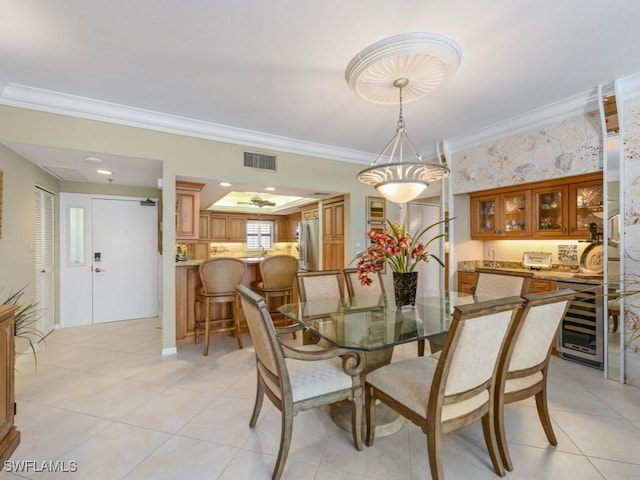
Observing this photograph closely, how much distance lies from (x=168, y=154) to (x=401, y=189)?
2.56 m

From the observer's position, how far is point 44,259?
386cm

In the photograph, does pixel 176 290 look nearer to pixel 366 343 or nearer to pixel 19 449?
pixel 19 449

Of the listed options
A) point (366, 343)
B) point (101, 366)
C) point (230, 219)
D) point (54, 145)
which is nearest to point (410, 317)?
point (366, 343)

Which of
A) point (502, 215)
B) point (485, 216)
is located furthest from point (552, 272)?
point (485, 216)

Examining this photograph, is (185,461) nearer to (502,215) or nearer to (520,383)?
(520,383)

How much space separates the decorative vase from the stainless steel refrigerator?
3591mm

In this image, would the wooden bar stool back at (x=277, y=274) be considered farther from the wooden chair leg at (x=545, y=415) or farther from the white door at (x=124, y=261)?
the wooden chair leg at (x=545, y=415)

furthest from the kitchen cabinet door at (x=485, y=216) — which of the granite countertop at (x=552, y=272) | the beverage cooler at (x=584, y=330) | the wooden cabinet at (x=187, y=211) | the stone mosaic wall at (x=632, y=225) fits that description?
the wooden cabinet at (x=187, y=211)

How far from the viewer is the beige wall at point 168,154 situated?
272cm

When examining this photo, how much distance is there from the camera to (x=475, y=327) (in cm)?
129

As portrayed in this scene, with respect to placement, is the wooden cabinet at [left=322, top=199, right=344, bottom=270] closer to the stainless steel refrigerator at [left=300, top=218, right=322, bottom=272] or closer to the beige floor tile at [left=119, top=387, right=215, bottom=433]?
the stainless steel refrigerator at [left=300, top=218, right=322, bottom=272]

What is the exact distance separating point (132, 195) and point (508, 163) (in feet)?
17.8

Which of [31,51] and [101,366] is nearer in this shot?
[31,51]

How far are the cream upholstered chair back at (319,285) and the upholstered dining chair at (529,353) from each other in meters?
1.60
